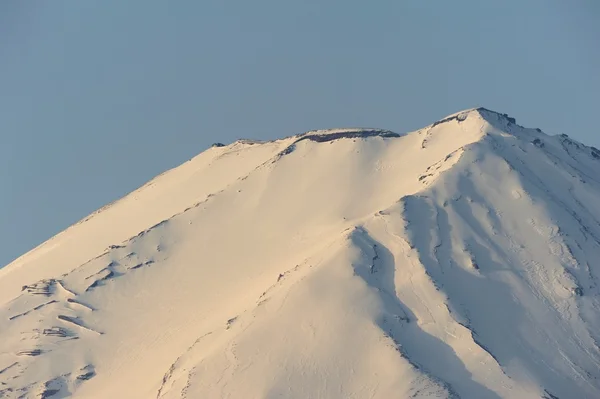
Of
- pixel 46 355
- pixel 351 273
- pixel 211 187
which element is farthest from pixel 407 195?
pixel 46 355

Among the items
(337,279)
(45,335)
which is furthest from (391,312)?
(45,335)

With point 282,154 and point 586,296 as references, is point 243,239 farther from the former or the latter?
point 586,296

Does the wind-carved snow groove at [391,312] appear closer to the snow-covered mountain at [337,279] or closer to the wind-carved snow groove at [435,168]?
the snow-covered mountain at [337,279]


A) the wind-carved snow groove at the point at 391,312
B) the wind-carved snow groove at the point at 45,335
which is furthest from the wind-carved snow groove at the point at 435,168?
the wind-carved snow groove at the point at 45,335

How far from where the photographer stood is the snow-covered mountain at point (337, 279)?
126312 millimetres

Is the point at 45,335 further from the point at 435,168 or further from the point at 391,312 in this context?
the point at 435,168

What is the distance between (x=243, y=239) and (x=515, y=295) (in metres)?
37.4

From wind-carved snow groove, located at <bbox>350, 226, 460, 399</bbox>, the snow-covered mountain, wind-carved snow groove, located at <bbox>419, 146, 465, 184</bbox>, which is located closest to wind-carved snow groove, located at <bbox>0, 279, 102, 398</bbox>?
the snow-covered mountain

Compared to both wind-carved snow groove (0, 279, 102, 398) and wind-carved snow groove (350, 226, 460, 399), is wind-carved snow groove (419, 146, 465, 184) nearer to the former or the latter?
wind-carved snow groove (350, 226, 460, 399)

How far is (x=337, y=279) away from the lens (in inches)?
5384

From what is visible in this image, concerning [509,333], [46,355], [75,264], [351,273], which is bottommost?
[509,333]

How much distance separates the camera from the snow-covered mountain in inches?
4973

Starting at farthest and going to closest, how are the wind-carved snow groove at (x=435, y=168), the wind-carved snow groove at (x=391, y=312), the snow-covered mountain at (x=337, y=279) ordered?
the wind-carved snow groove at (x=435, y=168)
the snow-covered mountain at (x=337, y=279)
the wind-carved snow groove at (x=391, y=312)

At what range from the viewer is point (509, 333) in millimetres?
130875
